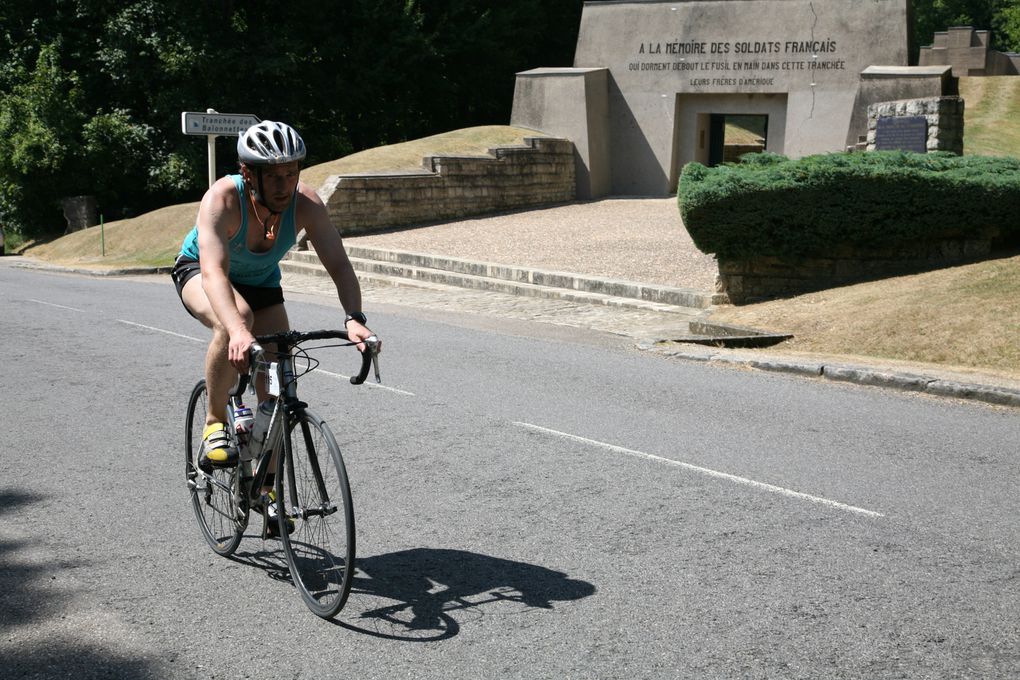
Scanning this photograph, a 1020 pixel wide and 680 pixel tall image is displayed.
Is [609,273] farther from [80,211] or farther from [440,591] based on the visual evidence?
[80,211]

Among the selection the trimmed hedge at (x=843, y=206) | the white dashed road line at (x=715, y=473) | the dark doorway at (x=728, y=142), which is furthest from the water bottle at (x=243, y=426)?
the dark doorway at (x=728, y=142)

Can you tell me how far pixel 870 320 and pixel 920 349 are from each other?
3.40 feet

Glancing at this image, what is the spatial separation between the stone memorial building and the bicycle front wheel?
865 inches

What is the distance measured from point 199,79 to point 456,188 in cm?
1248

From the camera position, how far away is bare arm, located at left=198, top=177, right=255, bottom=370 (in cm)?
422

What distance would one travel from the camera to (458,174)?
26422mm

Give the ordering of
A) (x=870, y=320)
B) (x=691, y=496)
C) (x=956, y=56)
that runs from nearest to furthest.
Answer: (x=691, y=496), (x=870, y=320), (x=956, y=56)

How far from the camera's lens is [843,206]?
45.3ft

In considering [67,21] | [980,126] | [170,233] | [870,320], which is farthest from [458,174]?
[67,21]

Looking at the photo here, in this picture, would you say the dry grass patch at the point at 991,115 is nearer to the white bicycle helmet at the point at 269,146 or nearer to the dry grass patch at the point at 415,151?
the dry grass patch at the point at 415,151

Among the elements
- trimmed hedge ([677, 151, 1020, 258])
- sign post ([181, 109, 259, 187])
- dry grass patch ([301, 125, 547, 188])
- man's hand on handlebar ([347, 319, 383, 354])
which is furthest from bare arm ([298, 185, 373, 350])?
dry grass patch ([301, 125, 547, 188])

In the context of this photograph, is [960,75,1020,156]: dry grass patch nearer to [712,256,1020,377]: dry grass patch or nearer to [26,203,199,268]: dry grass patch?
[712,256,1020,377]: dry grass patch

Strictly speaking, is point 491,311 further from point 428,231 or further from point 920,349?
point 428,231

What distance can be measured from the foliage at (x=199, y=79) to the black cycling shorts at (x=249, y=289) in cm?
2993
